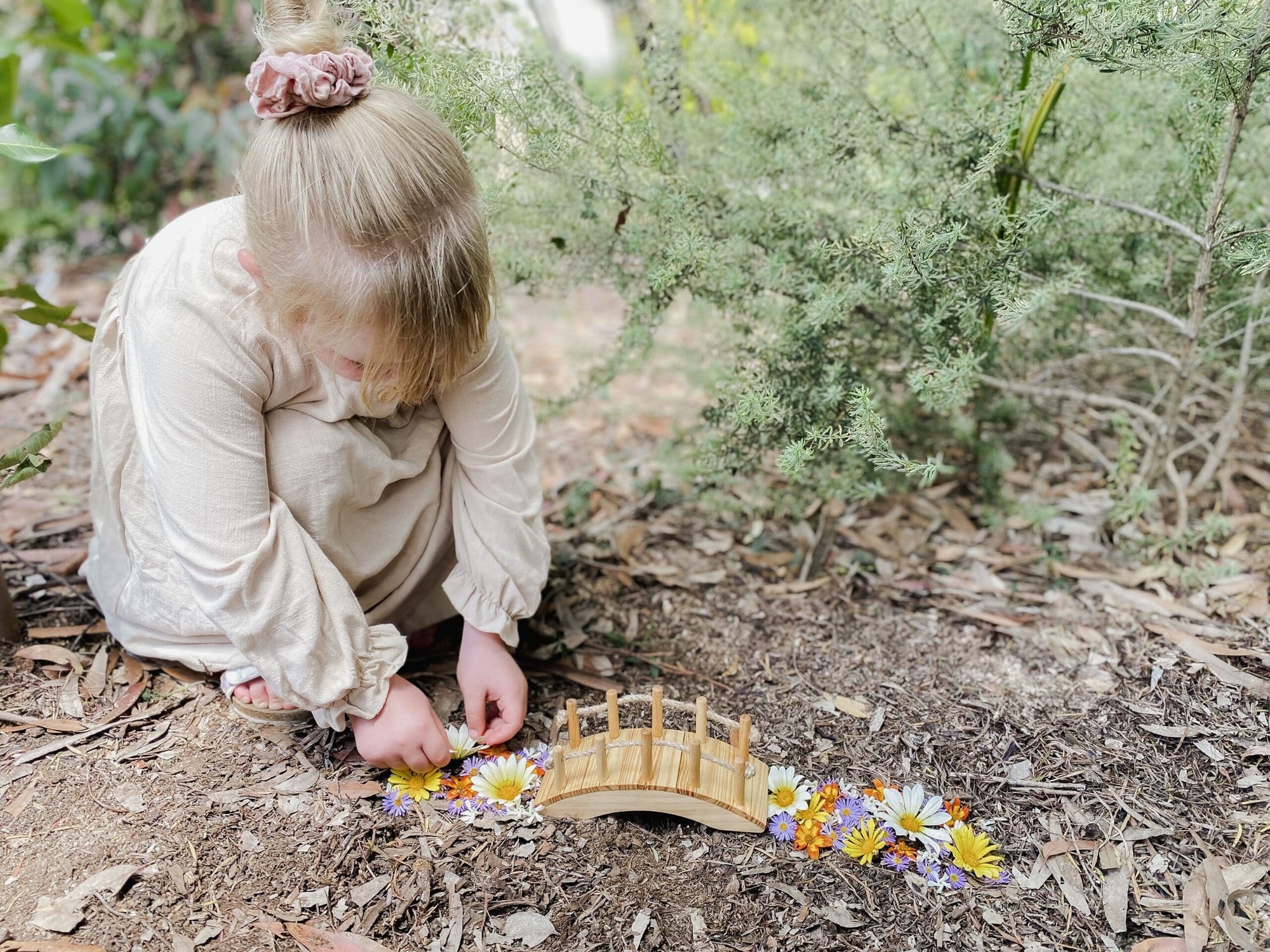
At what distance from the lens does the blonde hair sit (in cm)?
111

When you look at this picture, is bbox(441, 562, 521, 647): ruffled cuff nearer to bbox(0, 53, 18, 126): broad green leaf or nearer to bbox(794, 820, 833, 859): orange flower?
bbox(794, 820, 833, 859): orange flower

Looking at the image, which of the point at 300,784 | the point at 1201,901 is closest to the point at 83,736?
the point at 300,784

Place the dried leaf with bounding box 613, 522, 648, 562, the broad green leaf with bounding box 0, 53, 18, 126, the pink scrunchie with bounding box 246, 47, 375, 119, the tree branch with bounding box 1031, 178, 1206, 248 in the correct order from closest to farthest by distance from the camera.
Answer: the pink scrunchie with bounding box 246, 47, 375, 119, the tree branch with bounding box 1031, 178, 1206, 248, the broad green leaf with bounding box 0, 53, 18, 126, the dried leaf with bounding box 613, 522, 648, 562

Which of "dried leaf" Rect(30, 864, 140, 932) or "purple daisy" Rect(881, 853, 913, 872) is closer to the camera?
"dried leaf" Rect(30, 864, 140, 932)

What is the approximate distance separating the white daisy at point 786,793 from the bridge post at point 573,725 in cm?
28

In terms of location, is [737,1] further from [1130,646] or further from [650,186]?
[1130,646]

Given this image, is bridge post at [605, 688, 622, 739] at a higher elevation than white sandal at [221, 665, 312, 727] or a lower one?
higher

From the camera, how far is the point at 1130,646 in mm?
1704

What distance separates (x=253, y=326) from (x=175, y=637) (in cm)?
59

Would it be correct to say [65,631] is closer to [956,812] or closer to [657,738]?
[657,738]

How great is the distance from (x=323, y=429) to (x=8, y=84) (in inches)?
50.2

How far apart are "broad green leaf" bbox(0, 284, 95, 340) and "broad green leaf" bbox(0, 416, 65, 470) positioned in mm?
185

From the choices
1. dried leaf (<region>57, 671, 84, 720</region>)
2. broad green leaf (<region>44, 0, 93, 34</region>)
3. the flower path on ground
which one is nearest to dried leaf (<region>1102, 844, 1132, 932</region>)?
the flower path on ground

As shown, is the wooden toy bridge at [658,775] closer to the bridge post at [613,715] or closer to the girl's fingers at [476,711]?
the bridge post at [613,715]
